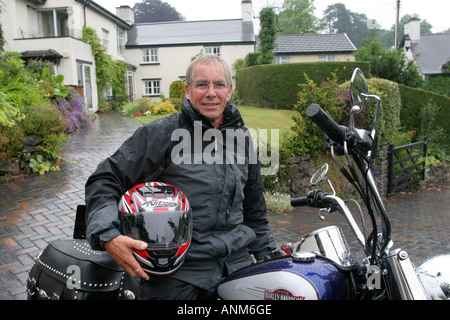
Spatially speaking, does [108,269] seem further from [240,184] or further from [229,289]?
[240,184]

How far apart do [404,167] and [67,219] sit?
11.0 meters

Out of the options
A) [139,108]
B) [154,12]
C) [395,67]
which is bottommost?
[139,108]

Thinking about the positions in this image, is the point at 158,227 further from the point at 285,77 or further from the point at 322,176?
the point at 285,77

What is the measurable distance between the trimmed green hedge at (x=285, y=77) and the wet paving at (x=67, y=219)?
398 inches

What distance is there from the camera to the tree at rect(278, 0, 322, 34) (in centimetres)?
6291

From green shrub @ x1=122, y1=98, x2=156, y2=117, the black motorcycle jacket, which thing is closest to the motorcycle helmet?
the black motorcycle jacket

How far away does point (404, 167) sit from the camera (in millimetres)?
12703

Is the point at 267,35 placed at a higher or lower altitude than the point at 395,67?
higher

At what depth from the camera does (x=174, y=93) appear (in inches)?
816

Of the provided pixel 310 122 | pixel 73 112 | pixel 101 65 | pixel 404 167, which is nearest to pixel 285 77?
pixel 404 167

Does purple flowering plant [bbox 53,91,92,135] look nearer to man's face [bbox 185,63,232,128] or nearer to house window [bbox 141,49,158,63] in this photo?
man's face [bbox 185,63,232,128]

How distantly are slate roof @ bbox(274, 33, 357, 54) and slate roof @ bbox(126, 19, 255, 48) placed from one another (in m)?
3.62

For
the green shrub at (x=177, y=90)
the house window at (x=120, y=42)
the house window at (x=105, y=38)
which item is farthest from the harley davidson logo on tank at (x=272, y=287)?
the house window at (x=120, y=42)
